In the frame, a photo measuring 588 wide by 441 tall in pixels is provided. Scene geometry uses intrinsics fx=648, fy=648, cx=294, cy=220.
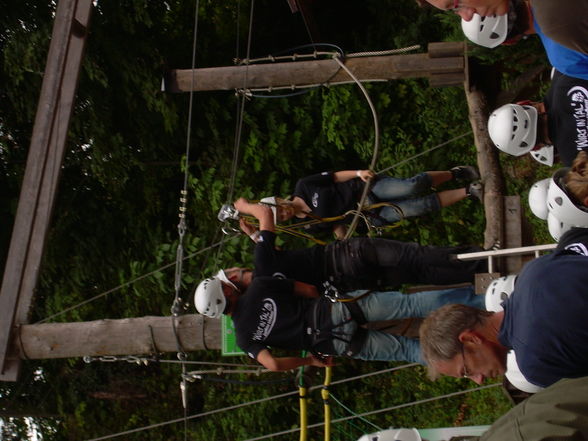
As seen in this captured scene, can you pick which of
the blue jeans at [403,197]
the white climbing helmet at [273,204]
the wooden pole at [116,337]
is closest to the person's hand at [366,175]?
the blue jeans at [403,197]

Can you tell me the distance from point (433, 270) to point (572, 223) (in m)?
1.65

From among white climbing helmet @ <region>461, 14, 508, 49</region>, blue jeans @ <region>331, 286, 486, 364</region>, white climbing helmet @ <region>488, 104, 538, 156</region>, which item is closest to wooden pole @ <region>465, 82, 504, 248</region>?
blue jeans @ <region>331, 286, 486, 364</region>

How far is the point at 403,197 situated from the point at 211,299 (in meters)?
2.25

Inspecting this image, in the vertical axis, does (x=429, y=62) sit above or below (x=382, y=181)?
above

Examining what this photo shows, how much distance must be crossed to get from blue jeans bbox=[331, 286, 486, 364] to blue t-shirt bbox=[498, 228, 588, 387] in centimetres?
235

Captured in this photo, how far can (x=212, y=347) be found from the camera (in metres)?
5.44

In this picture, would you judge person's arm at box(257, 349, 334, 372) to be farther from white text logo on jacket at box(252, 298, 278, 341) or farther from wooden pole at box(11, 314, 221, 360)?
wooden pole at box(11, 314, 221, 360)

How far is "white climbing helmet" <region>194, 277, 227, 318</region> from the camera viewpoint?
15.8ft

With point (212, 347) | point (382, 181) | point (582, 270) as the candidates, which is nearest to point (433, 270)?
point (382, 181)

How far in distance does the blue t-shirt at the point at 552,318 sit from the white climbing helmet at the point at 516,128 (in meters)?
2.19

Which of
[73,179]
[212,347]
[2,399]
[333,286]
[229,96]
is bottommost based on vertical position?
[2,399]

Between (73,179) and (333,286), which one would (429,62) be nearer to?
(333,286)

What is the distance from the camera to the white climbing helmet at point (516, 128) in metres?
4.50

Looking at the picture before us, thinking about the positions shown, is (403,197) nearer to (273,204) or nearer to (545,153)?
(273,204)
